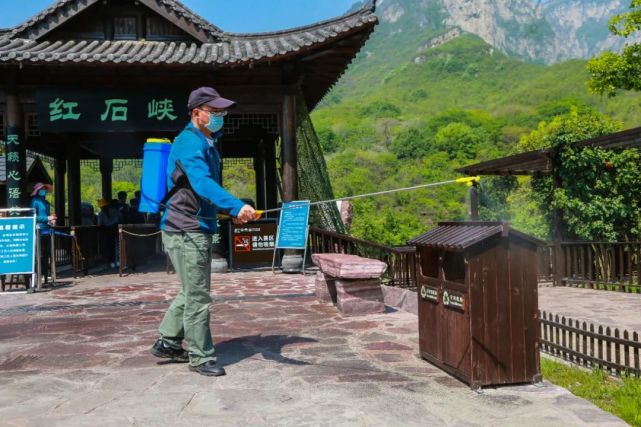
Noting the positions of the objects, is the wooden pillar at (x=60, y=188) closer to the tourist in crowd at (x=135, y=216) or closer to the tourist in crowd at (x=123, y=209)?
the tourist in crowd at (x=135, y=216)

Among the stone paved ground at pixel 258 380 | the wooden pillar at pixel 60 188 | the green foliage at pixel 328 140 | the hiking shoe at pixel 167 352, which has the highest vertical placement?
the green foliage at pixel 328 140

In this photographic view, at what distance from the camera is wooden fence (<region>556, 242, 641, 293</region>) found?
10.7 metres

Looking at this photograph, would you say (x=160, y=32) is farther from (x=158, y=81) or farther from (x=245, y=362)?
(x=245, y=362)

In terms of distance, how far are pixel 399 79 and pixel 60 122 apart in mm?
96270

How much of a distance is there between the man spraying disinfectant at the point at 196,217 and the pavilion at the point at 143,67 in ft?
19.6

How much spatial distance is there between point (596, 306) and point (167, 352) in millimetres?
7003

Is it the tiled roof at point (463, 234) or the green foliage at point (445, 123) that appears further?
the green foliage at point (445, 123)

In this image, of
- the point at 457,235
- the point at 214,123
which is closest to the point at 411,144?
the point at 214,123

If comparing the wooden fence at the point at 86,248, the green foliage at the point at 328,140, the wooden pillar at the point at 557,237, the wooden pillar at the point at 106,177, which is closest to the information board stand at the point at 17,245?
the wooden fence at the point at 86,248

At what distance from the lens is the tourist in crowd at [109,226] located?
1235 centimetres

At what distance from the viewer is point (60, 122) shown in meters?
10.5

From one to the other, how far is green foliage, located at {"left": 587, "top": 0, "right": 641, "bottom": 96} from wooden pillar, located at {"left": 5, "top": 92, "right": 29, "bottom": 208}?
49.6 ft

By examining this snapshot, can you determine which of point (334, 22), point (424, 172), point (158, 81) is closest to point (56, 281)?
point (158, 81)

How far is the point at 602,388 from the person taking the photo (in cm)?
432
